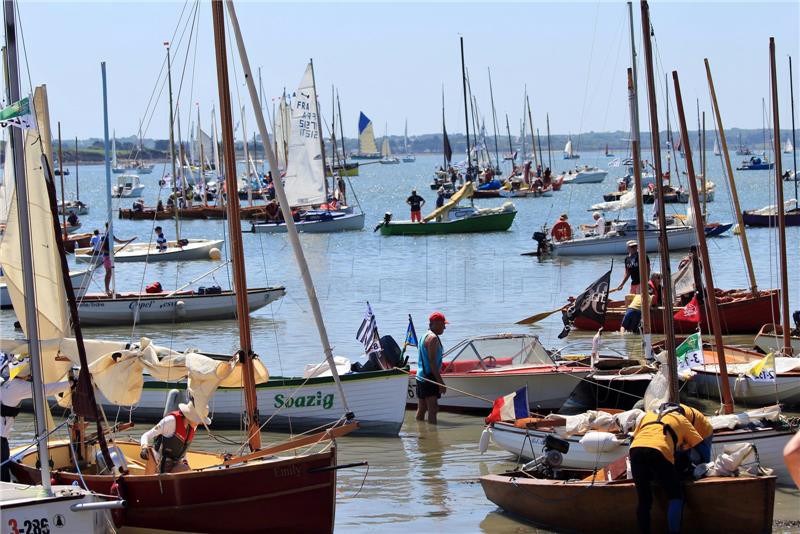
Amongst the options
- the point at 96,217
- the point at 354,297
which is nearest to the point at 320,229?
the point at 354,297

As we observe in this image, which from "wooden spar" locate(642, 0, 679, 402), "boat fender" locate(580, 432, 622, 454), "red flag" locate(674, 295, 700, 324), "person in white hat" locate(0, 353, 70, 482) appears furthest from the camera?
"red flag" locate(674, 295, 700, 324)

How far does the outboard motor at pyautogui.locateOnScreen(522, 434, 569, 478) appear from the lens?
1374 centimetres

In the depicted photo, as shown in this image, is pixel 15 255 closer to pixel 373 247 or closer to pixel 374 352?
pixel 374 352

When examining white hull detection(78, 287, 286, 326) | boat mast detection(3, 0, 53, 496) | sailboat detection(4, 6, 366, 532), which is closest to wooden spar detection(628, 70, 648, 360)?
sailboat detection(4, 6, 366, 532)

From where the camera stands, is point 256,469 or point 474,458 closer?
point 256,469

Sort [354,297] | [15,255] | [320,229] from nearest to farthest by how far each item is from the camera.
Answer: [15,255]
[354,297]
[320,229]

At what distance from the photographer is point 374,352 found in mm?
18156

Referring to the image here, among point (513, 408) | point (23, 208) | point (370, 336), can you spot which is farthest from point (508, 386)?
point (23, 208)

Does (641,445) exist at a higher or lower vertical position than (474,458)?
higher

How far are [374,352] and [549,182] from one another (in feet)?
271

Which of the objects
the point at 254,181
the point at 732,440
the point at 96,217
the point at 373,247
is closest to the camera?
the point at 732,440

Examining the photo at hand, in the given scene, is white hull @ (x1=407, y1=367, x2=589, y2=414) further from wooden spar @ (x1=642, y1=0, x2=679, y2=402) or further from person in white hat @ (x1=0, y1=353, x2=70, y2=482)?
person in white hat @ (x1=0, y1=353, x2=70, y2=482)

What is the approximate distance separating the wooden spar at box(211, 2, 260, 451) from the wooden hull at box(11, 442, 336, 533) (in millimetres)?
942

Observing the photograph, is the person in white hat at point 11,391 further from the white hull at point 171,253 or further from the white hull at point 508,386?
the white hull at point 171,253
